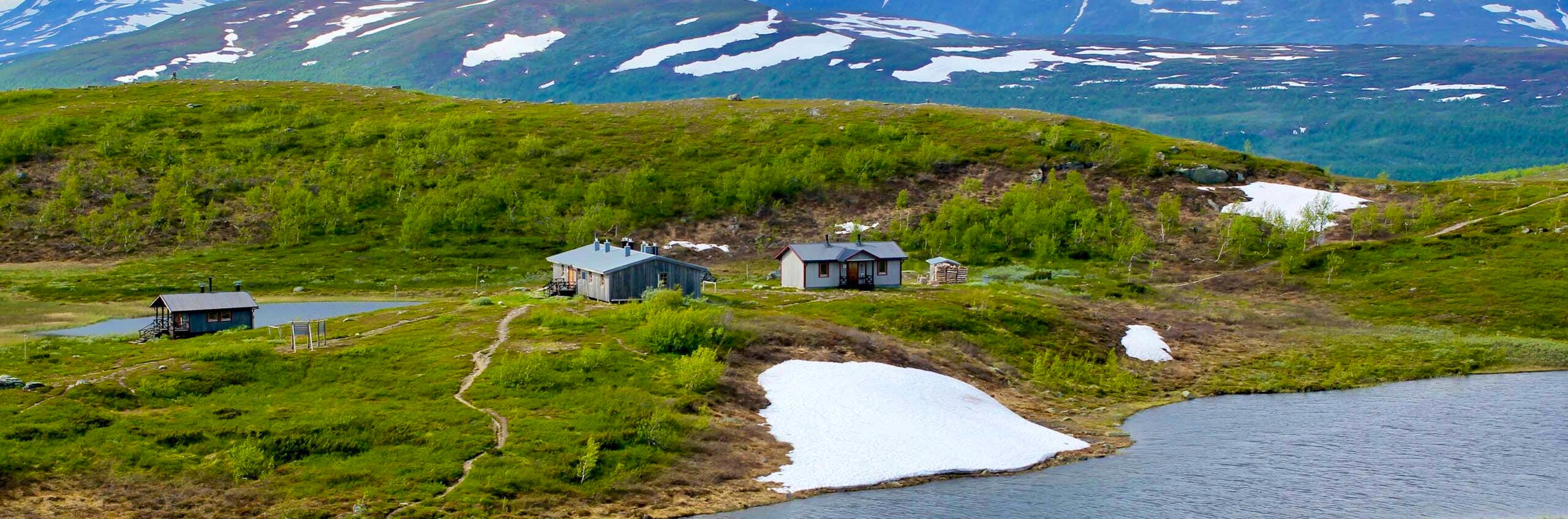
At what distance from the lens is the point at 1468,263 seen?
4619 inches

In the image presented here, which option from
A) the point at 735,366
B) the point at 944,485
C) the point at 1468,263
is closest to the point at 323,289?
the point at 735,366

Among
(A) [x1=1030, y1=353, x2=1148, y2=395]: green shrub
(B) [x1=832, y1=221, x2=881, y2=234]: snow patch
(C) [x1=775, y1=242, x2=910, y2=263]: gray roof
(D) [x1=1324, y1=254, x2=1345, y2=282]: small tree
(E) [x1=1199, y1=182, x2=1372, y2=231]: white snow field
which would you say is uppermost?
(E) [x1=1199, y1=182, x2=1372, y2=231]: white snow field

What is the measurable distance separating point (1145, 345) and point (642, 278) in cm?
3626

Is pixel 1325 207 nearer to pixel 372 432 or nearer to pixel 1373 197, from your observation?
pixel 1373 197

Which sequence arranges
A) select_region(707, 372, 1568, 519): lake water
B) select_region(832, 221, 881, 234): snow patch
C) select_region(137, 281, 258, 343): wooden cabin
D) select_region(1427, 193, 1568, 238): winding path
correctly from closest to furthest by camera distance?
1. select_region(707, 372, 1568, 519): lake water
2. select_region(137, 281, 258, 343): wooden cabin
3. select_region(1427, 193, 1568, 238): winding path
4. select_region(832, 221, 881, 234): snow patch

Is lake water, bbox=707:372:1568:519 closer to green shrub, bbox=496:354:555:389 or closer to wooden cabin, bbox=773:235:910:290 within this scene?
green shrub, bbox=496:354:555:389

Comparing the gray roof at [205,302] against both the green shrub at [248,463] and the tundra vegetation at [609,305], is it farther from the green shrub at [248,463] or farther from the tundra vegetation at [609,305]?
the green shrub at [248,463]

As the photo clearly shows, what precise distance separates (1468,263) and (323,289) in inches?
4159

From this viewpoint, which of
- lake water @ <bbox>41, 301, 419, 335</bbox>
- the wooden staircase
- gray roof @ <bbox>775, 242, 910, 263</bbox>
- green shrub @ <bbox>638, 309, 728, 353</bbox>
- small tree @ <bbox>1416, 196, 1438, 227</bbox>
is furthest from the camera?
small tree @ <bbox>1416, 196, 1438, 227</bbox>

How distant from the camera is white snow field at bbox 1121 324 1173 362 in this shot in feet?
290

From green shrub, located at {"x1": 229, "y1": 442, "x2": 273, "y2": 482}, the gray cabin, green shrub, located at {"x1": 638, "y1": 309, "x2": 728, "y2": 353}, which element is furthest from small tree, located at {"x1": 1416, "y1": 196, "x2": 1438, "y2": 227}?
green shrub, located at {"x1": 229, "y1": 442, "x2": 273, "y2": 482}

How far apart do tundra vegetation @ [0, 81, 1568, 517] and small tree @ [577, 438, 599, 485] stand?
14cm

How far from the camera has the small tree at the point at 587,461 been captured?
5409 centimetres

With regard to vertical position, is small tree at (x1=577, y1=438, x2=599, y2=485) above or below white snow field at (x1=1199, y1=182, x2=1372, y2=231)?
below
